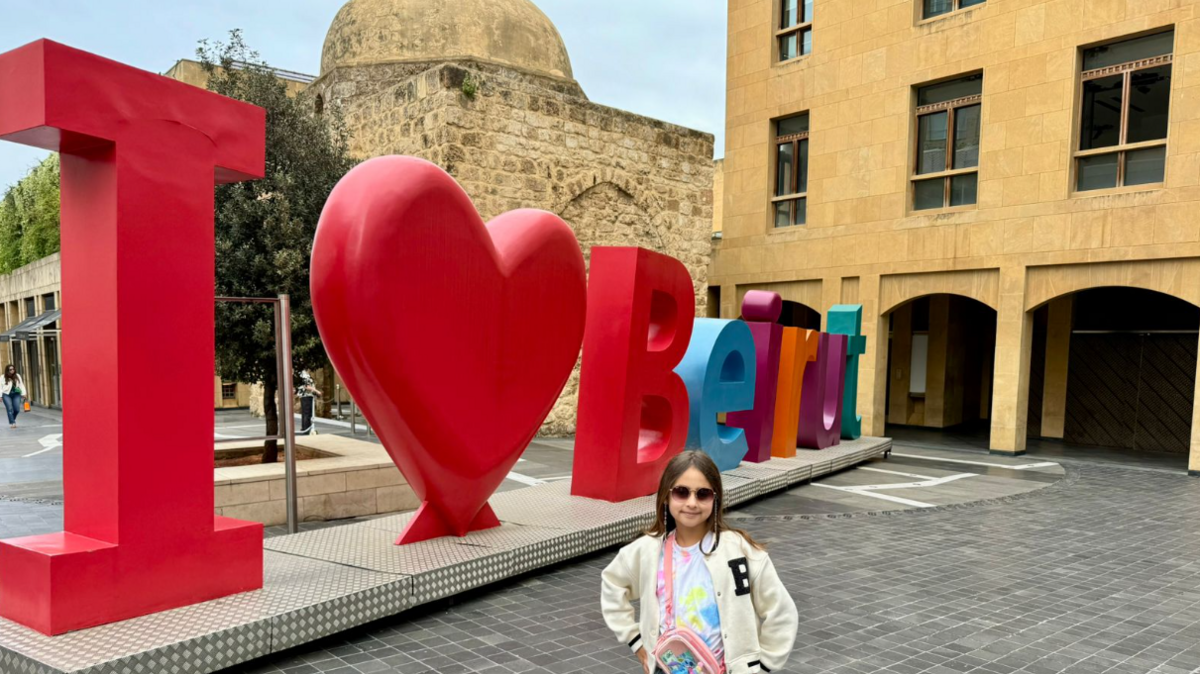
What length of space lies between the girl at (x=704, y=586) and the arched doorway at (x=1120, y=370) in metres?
16.2

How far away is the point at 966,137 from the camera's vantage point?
14.9 metres

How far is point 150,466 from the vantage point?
→ 13.8ft

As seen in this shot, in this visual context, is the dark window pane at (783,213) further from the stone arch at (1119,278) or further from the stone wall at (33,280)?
the stone wall at (33,280)

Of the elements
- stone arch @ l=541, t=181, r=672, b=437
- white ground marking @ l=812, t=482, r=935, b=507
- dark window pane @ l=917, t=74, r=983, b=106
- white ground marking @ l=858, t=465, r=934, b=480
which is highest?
dark window pane @ l=917, t=74, r=983, b=106

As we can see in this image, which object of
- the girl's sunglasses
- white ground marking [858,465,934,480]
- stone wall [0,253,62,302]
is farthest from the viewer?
stone wall [0,253,62,302]

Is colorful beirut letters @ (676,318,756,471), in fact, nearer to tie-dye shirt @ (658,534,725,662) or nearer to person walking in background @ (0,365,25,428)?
tie-dye shirt @ (658,534,725,662)

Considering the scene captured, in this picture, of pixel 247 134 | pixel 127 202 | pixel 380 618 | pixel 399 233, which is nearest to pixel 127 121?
pixel 127 202

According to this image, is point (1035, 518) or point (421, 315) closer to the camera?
point (421, 315)

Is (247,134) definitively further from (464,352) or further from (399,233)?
(464,352)

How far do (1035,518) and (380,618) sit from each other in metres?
7.35

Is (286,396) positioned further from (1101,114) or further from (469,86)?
(1101,114)

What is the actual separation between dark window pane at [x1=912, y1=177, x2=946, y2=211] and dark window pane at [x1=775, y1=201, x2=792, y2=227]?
2.83 meters

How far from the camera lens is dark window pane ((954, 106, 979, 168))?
1477 centimetres

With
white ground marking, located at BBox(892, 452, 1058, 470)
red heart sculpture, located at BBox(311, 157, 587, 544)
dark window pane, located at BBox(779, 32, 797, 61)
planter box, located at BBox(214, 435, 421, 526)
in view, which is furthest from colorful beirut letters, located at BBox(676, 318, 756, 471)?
dark window pane, located at BBox(779, 32, 797, 61)
